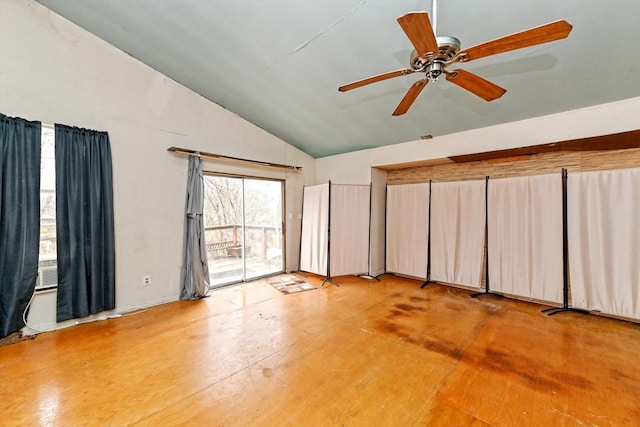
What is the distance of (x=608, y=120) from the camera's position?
3074mm

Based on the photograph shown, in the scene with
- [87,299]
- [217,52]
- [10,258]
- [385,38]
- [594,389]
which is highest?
[217,52]

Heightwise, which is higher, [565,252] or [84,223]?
[84,223]

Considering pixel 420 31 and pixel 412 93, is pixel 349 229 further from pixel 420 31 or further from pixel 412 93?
pixel 420 31

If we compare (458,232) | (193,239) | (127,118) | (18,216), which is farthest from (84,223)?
(458,232)

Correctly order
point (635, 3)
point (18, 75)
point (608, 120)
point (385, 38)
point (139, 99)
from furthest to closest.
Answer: point (139, 99) < point (608, 120) < point (18, 75) < point (385, 38) < point (635, 3)

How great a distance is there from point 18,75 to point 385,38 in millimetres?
3931

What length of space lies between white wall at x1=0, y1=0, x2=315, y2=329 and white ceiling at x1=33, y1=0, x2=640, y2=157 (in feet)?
0.75

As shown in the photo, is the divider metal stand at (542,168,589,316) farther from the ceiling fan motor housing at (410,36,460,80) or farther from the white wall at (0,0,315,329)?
the white wall at (0,0,315,329)

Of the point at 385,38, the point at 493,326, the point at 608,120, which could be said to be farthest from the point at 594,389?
the point at 385,38

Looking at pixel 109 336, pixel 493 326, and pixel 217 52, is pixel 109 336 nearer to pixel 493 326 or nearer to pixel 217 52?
pixel 217 52

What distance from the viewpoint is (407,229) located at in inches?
206

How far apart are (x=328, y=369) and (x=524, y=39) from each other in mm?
2774

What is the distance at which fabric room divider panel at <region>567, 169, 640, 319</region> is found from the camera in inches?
125

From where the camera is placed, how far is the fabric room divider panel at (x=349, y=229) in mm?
5027
